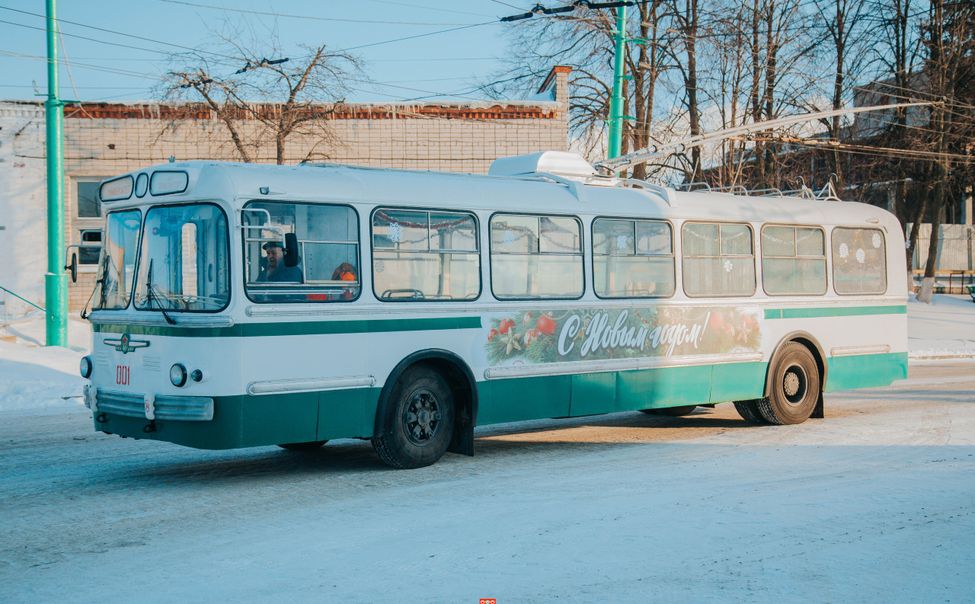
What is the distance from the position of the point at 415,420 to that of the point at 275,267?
2050 mm

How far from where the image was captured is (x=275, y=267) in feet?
30.5

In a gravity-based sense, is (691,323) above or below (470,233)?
below

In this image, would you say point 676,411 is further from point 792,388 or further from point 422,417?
point 422,417

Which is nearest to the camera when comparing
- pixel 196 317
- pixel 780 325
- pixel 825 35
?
pixel 196 317

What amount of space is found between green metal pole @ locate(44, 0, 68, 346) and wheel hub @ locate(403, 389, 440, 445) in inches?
483

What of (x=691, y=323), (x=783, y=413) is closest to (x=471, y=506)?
(x=691, y=323)

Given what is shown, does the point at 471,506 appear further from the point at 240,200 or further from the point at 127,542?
the point at 240,200

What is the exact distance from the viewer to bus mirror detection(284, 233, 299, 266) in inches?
352

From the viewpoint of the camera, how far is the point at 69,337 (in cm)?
2217

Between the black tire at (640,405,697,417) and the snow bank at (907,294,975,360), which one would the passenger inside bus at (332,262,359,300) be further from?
the snow bank at (907,294,975,360)

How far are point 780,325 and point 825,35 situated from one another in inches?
1165

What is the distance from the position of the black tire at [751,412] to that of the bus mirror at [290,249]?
23.2ft

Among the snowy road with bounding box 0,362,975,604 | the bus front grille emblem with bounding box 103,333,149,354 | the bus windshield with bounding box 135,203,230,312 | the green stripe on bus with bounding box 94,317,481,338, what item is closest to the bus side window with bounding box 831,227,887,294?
the snowy road with bounding box 0,362,975,604

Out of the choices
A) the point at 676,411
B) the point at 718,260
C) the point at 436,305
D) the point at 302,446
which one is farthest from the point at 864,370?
the point at 302,446
